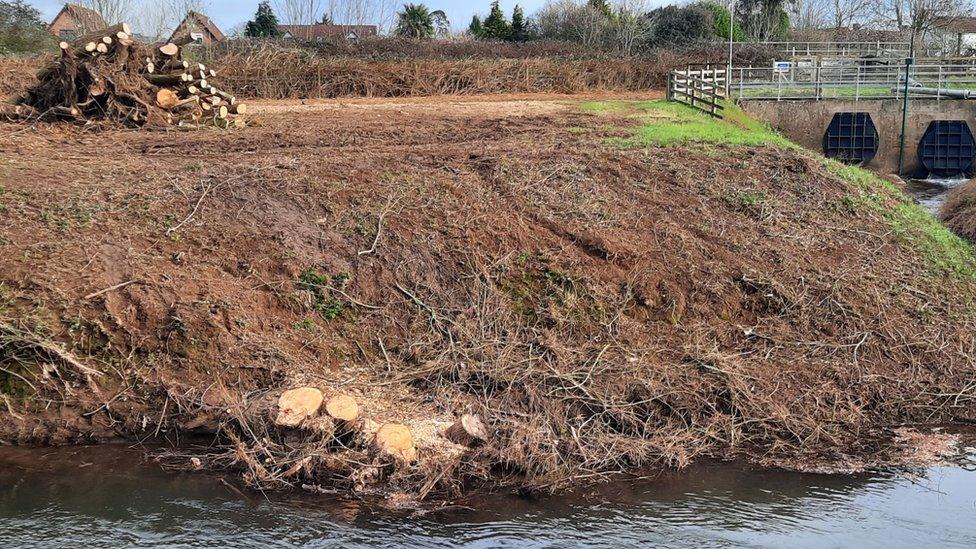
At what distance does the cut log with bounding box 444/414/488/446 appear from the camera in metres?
7.89

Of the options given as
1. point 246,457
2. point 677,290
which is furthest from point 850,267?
point 246,457

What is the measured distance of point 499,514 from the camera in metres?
7.06

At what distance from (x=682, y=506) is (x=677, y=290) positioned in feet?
12.8

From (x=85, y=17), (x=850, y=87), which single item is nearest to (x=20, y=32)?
(x=85, y=17)

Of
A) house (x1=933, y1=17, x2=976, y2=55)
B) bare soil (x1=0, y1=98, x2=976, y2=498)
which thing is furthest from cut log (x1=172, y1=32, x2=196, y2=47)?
house (x1=933, y1=17, x2=976, y2=55)

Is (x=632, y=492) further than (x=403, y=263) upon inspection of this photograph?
No

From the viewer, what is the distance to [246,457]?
7.39 m

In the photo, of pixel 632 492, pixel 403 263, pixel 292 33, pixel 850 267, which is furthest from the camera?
pixel 292 33

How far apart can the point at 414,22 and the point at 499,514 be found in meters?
46.2

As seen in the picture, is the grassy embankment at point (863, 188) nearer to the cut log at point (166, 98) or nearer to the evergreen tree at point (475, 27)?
the cut log at point (166, 98)

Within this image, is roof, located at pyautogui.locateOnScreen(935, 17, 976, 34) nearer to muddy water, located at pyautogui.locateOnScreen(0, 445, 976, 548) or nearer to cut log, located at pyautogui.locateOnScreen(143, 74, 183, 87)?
cut log, located at pyautogui.locateOnScreen(143, 74, 183, 87)

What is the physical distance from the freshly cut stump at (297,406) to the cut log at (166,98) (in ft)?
33.2

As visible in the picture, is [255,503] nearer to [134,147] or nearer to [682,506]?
[682,506]

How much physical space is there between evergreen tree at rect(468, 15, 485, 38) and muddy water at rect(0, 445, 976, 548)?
4638 centimetres
